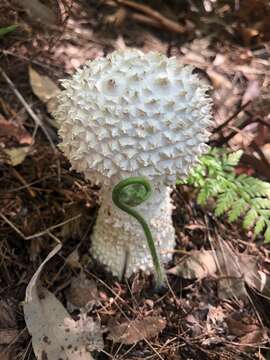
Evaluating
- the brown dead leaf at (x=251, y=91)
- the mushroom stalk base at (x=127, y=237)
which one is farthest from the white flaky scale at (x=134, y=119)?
the brown dead leaf at (x=251, y=91)

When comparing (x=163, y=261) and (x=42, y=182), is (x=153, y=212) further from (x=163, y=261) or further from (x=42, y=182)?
(x=42, y=182)

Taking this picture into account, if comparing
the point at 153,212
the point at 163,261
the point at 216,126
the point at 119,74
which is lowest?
the point at 163,261

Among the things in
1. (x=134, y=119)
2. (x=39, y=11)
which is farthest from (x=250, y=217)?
(x=39, y=11)

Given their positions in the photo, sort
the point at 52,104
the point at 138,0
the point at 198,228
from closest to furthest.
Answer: the point at 198,228 < the point at 52,104 < the point at 138,0

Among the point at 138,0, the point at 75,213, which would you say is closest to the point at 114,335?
the point at 75,213

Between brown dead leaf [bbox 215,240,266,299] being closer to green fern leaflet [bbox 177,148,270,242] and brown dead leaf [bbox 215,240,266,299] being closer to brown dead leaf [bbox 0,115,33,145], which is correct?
green fern leaflet [bbox 177,148,270,242]

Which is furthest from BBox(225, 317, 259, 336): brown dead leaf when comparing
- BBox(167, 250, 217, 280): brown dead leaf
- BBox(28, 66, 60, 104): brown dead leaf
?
BBox(28, 66, 60, 104): brown dead leaf

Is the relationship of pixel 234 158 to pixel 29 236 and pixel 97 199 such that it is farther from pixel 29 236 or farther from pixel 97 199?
pixel 29 236
